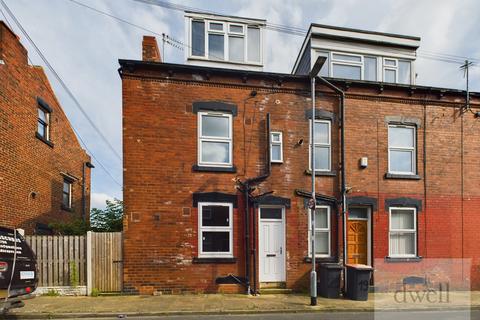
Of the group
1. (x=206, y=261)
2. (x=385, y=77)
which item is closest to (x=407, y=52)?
(x=385, y=77)

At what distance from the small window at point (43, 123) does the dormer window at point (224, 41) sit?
684 centimetres

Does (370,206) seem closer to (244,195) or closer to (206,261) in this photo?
(244,195)

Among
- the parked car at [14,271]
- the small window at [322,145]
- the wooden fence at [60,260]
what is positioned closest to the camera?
the parked car at [14,271]

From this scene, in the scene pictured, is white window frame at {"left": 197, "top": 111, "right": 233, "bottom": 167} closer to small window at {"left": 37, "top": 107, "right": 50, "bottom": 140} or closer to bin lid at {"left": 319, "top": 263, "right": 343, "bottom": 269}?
bin lid at {"left": 319, "top": 263, "right": 343, "bottom": 269}

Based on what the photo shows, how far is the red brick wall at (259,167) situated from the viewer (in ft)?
33.3

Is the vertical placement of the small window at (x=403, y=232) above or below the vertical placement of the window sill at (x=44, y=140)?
below

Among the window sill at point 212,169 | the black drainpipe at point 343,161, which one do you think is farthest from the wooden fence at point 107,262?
the black drainpipe at point 343,161

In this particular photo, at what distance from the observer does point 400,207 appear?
37.8 feet

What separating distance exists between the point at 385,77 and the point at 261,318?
1026cm

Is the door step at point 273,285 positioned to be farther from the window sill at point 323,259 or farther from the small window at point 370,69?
the small window at point 370,69

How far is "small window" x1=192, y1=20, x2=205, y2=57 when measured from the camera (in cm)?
1181

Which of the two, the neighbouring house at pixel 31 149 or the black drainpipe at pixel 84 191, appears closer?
the neighbouring house at pixel 31 149

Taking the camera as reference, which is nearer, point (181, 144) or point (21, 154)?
point (181, 144)

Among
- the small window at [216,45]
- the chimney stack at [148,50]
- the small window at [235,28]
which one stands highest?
the small window at [235,28]
